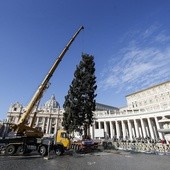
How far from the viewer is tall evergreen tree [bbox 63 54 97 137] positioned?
2852cm

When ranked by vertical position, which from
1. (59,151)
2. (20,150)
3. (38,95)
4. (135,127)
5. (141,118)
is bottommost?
(59,151)

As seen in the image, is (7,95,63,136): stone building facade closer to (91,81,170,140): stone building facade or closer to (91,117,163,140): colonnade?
(91,81,170,140): stone building facade

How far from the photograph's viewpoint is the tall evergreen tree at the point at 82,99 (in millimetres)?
28516

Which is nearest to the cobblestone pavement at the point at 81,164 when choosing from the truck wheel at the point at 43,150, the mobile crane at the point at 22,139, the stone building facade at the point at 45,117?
the truck wheel at the point at 43,150

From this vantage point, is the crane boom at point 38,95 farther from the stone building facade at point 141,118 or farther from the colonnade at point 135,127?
the colonnade at point 135,127

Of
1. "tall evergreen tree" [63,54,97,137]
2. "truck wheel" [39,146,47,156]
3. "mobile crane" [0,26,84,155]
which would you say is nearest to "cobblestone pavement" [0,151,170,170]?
"truck wheel" [39,146,47,156]

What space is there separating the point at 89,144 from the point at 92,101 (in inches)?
364

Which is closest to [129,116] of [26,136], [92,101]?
[92,101]

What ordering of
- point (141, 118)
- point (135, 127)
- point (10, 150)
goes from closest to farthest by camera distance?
1. point (10, 150)
2. point (141, 118)
3. point (135, 127)

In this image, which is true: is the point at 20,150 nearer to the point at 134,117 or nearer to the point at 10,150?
the point at 10,150

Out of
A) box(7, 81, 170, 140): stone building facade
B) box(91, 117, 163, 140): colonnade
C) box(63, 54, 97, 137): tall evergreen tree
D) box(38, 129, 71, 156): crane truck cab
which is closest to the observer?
box(38, 129, 71, 156): crane truck cab

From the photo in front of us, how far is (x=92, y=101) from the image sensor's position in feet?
97.8

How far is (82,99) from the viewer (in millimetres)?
29969

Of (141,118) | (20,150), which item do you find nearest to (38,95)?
(20,150)
